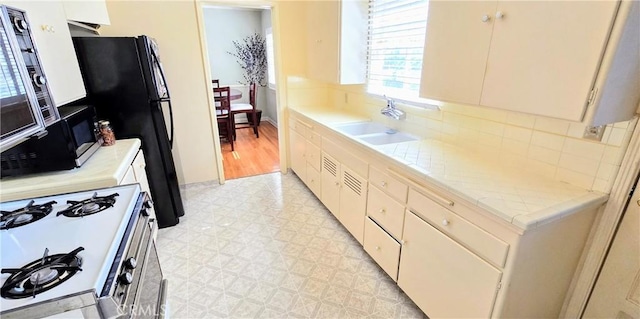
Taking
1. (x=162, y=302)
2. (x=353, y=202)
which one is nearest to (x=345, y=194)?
(x=353, y=202)

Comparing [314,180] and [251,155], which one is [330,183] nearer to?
[314,180]

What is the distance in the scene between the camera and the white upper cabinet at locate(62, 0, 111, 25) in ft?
6.03

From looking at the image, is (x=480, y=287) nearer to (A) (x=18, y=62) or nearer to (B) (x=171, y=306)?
(B) (x=171, y=306)

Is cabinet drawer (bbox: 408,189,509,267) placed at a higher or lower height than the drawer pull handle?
lower

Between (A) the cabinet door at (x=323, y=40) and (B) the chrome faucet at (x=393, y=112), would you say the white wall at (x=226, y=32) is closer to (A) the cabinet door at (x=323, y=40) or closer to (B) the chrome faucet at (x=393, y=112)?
(A) the cabinet door at (x=323, y=40)

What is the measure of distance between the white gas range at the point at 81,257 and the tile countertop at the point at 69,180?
0.31 feet

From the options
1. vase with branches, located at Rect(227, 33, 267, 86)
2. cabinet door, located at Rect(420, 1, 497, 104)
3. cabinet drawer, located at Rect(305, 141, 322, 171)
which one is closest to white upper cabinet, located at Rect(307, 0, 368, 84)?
cabinet drawer, located at Rect(305, 141, 322, 171)

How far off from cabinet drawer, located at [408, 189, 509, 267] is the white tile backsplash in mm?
545

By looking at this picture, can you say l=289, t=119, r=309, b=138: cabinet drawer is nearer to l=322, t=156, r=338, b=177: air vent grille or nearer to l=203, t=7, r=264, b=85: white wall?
l=322, t=156, r=338, b=177: air vent grille

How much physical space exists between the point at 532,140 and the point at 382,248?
3.52 feet

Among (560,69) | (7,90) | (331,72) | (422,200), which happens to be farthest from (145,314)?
(331,72)

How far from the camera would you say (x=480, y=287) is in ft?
4.20

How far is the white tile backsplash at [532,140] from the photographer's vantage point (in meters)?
1.24

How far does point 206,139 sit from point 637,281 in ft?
11.4
